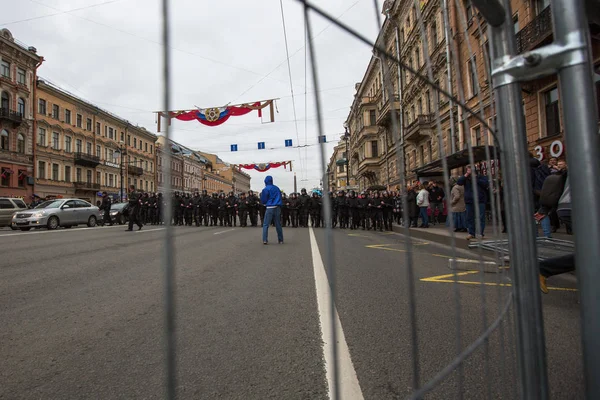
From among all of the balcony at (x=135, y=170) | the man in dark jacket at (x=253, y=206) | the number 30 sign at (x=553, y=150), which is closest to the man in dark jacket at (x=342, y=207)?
the man in dark jacket at (x=253, y=206)

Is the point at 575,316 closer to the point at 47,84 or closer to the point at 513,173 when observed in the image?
the point at 513,173

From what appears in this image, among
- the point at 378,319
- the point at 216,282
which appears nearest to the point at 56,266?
the point at 216,282

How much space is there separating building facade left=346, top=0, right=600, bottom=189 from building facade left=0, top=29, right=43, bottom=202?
29.0 meters

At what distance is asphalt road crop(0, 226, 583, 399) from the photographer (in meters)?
1.92

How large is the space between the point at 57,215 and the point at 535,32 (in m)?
19.1

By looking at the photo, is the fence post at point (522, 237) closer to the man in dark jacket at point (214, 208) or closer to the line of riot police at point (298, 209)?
the line of riot police at point (298, 209)

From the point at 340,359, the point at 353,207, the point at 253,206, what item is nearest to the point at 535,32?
the point at 353,207

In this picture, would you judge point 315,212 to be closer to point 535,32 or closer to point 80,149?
point 535,32

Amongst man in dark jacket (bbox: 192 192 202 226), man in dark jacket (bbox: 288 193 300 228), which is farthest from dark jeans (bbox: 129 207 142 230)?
man in dark jacket (bbox: 288 193 300 228)

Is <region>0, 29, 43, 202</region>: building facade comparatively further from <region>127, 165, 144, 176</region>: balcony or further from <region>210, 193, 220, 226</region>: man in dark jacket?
<region>210, 193, 220, 226</region>: man in dark jacket

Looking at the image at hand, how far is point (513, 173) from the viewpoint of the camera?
86 cm

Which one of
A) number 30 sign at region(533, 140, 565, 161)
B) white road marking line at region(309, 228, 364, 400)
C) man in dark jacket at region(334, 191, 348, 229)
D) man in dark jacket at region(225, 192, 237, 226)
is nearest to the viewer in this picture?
white road marking line at region(309, 228, 364, 400)

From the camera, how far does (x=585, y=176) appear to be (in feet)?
2.44

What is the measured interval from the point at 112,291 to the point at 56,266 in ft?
7.37
